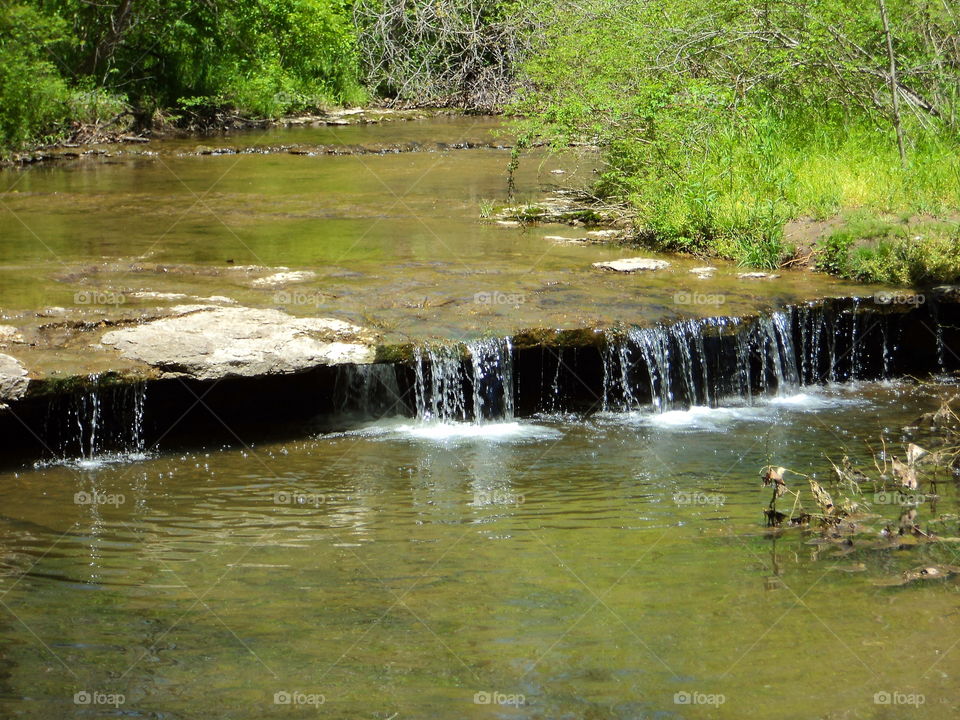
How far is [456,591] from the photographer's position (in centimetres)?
509

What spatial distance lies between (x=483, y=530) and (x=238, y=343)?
2601 mm

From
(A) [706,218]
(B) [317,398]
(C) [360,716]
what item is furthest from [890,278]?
(C) [360,716]

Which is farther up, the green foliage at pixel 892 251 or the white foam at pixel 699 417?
the green foliage at pixel 892 251

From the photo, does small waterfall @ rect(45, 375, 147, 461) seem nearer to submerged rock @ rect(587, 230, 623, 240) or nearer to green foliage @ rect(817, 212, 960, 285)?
submerged rock @ rect(587, 230, 623, 240)

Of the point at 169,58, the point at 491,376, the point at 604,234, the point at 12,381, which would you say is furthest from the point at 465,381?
the point at 169,58

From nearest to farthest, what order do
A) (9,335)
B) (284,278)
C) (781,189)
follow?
(9,335)
(284,278)
(781,189)

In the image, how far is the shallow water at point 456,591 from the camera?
4.12m

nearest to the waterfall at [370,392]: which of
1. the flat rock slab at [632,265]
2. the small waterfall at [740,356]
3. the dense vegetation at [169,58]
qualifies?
the small waterfall at [740,356]

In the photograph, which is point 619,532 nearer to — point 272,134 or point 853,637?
point 853,637

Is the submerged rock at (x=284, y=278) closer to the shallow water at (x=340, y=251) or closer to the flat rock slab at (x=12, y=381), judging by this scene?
the shallow water at (x=340, y=251)

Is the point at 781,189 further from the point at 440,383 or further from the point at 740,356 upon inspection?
the point at 440,383

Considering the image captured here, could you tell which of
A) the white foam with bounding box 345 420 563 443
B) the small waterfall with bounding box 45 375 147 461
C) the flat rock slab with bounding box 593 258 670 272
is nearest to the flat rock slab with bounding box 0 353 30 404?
the small waterfall with bounding box 45 375 147 461

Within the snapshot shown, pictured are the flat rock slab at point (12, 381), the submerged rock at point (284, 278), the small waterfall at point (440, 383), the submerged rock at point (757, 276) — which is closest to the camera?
the flat rock slab at point (12, 381)

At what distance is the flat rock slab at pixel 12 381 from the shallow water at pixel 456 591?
1.63 ft
